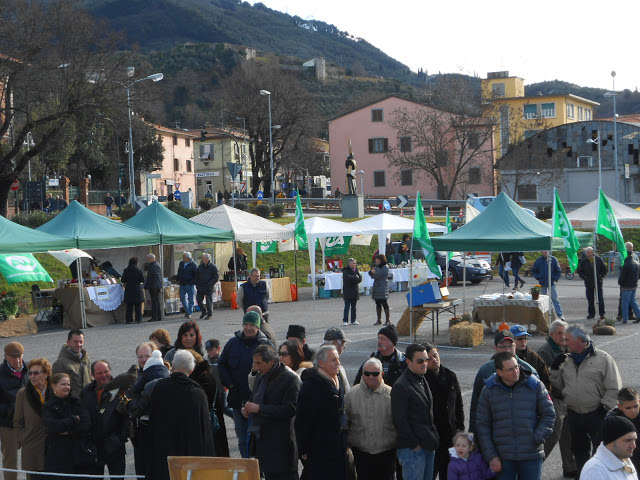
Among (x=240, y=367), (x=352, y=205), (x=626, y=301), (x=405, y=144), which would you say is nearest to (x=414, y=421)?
(x=240, y=367)

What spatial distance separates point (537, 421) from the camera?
6137mm

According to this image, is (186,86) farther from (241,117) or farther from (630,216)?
(630,216)

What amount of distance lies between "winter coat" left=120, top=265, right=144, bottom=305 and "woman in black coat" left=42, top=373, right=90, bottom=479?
565 inches

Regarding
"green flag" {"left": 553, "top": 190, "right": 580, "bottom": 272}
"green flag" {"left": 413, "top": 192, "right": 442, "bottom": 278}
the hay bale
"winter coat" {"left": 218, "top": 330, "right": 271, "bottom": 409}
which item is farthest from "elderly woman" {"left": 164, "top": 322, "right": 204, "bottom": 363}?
"green flag" {"left": 553, "top": 190, "right": 580, "bottom": 272}

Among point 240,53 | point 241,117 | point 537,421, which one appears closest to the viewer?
point 537,421

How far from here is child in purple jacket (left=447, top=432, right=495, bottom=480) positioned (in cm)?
615

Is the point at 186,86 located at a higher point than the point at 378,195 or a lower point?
higher

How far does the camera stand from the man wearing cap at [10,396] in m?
7.54

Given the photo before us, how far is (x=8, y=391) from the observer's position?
759cm

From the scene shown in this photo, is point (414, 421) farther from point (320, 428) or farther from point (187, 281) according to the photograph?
point (187, 281)

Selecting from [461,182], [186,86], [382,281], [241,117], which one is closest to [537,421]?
[382,281]

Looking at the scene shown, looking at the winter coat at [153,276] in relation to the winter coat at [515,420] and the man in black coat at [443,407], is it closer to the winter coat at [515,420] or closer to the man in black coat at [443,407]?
the man in black coat at [443,407]

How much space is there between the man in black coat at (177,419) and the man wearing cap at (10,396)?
1925 mm

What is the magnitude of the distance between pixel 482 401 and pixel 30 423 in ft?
12.9
